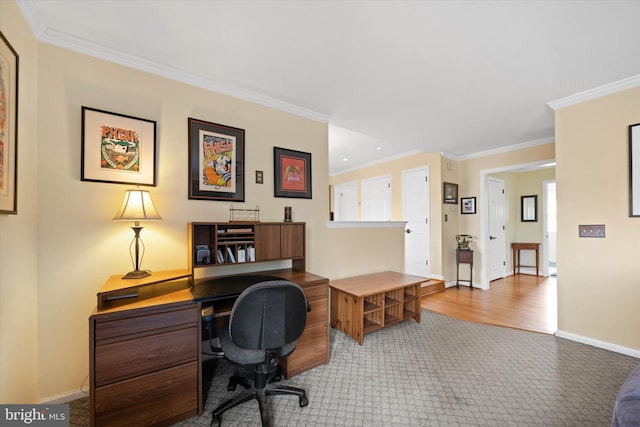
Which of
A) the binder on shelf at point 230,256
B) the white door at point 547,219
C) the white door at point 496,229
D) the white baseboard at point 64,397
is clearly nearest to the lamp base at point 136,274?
the binder on shelf at point 230,256

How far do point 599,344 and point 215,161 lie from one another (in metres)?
4.02

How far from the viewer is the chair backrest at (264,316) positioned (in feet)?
4.58

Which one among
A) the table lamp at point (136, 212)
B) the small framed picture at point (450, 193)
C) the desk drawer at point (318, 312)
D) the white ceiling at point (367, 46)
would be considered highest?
the white ceiling at point (367, 46)

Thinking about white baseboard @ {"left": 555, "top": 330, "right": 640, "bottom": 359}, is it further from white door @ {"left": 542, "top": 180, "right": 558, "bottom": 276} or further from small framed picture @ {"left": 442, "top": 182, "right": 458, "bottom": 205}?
white door @ {"left": 542, "top": 180, "right": 558, "bottom": 276}

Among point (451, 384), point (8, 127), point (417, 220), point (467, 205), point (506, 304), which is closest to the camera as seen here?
point (8, 127)

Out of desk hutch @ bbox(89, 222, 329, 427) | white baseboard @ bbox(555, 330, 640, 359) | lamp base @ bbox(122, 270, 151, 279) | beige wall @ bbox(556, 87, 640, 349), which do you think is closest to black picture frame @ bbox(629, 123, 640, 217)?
beige wall @ bbox(556, 87, 640, 349)

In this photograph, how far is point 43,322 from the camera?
162 centimetres

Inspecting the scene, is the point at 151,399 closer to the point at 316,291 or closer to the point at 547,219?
the point at 316,291

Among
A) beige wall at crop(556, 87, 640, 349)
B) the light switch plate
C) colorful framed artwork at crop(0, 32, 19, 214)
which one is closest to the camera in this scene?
colorful framed artwork at crop(0, 32, 19, 214)

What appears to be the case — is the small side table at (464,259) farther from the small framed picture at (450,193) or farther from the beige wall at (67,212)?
the beige wall at (67,212)

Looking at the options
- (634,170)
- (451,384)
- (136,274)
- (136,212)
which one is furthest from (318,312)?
(634,170)

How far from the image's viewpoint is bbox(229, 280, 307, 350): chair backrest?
1.40 metres

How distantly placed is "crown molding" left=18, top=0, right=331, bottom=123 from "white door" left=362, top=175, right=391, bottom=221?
315cm

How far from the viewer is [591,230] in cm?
246
